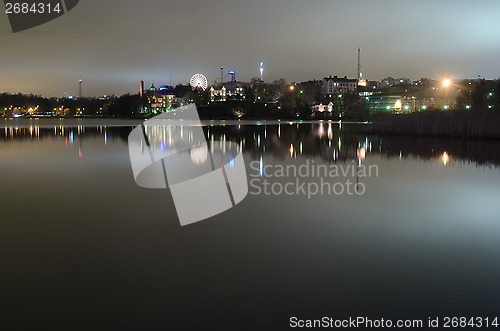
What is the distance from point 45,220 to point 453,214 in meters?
8.40

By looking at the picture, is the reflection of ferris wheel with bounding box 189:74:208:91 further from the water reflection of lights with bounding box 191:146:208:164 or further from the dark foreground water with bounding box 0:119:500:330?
the dark foreground water with bounding box 0:119:500:330

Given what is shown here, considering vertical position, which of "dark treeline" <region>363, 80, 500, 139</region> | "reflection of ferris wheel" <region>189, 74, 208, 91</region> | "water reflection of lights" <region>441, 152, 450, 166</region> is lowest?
"water reflection of lights" <region>441, 152, 450, 166</region>

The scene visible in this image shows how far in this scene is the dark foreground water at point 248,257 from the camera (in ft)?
16.5

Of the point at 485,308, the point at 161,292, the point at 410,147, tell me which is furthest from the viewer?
the point at 410,147

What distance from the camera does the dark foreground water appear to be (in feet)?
16.5

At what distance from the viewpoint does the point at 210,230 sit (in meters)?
8.48

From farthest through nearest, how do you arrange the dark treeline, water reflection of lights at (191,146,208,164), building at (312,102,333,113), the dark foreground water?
building at (312,102,333,113) → the dark treeline → water reflection of lights at (191,146,208,164) → the dark foreground water

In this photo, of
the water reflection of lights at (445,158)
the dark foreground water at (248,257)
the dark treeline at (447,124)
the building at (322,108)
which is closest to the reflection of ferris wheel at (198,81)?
the building at (322,108)

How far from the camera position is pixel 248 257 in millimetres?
6840

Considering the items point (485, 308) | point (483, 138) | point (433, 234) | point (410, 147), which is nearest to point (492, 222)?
point (433, 234)

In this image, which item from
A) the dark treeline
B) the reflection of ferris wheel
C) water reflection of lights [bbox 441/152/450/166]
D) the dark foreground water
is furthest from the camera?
the reflection of ferris wheel

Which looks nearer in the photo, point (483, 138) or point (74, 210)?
point (74, 210)

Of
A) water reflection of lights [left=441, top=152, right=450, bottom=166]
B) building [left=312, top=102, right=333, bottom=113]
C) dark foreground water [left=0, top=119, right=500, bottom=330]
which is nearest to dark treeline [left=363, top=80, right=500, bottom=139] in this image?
water reflection of lights [left=441, top=152, right=450, bottom=166]

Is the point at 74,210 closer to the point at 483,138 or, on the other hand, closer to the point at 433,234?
the point at 433,234
